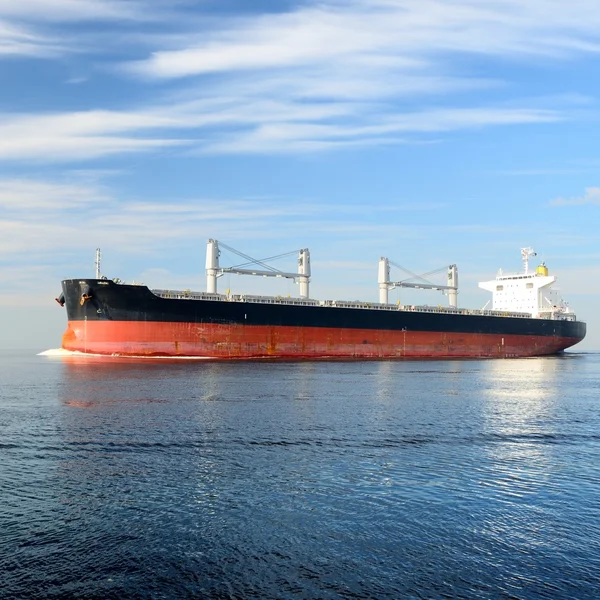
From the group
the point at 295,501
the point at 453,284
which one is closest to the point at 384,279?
the point at 453,284

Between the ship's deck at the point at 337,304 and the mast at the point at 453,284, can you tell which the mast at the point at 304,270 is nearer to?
the ship's deck at the point at 337,304

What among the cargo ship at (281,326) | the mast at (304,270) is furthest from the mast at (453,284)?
the mast at (304,270)

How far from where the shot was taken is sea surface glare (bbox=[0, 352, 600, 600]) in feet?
26.4

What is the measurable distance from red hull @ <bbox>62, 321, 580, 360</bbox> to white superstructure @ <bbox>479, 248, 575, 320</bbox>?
41.0 feet

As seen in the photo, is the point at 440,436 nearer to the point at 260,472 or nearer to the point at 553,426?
the point at 553,426

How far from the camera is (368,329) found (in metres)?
56.2

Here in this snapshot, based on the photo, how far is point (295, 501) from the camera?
11.2 metres

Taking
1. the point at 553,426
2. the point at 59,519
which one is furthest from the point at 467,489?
the point at 553,426

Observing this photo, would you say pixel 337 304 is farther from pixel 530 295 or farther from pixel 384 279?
pixel 530 295

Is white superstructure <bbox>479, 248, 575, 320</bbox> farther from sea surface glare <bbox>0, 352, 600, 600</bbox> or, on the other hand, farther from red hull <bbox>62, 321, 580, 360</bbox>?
sea surface glare <bbox>0, 352, 600, 600</bbox>

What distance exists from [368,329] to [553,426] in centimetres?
3606

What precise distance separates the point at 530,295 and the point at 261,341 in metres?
39.6

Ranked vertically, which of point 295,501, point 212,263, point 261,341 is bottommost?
point 295,501

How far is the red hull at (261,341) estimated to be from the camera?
47.3 m
